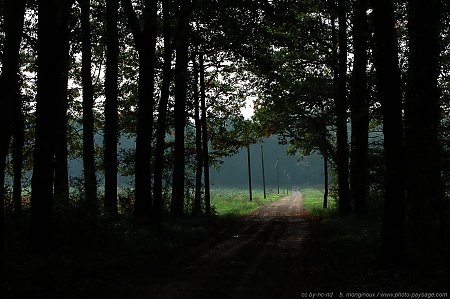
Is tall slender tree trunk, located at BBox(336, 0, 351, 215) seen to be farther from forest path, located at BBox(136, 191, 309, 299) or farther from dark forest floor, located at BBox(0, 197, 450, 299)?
forest path, located at BBox(136, 191, 309, 299)

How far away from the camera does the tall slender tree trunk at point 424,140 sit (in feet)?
32.3

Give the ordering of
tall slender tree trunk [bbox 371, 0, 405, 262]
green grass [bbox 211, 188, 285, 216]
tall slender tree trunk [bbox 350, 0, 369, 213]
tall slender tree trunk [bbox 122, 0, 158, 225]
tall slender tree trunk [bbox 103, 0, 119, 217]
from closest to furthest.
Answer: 1. tall slender tree trunk [bbox 371, 0, 405, 262]
2. tall slender tree trunk [bbox 122, 0, 158, 225]
3. tall slender tree trunk [bbox 350, 0, 369, 213]
4. tall slender tree trunk [bbox 103, 0, 119, 217]
5. green grass [bbox 211, 188, 285, 216]

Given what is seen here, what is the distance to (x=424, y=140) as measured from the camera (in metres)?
9.95

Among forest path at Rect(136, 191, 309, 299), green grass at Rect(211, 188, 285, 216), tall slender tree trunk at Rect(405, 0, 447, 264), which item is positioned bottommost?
green grass at Rect(211, 188, 285, 216)

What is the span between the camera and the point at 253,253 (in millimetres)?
13133

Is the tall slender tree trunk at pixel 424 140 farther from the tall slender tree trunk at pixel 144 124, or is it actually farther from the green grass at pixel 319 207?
the green grass at pixel 319 207

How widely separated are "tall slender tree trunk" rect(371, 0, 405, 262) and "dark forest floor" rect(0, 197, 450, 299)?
79 centimetres

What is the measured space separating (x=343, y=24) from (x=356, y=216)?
33.1 feet

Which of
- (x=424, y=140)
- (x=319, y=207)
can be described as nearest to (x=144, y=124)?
(x=424, y=140)

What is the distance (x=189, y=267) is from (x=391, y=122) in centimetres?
607

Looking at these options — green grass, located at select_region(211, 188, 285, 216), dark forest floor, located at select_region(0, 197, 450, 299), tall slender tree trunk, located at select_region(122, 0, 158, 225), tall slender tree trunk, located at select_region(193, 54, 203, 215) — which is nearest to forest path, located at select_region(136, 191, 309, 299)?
dark forest floor, located at select_region(0, 197, 450, 299)

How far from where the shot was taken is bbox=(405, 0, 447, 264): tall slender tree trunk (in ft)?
32.3

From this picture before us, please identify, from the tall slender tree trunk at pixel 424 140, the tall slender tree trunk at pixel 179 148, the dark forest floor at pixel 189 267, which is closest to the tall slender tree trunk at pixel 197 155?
the tall slender tree trunk at pixel 179 148

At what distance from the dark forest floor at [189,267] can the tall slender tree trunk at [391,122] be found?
79cm
